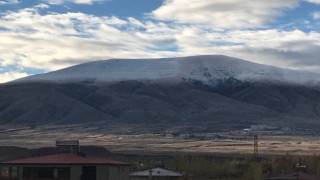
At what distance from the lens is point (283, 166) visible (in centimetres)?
10688

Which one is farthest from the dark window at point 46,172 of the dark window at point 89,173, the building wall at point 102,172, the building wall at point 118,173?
the building wall at point 118,173

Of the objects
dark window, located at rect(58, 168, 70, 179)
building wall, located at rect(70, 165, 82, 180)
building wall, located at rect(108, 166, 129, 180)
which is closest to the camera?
building wall, located at rect(70, 165, 82, 180)

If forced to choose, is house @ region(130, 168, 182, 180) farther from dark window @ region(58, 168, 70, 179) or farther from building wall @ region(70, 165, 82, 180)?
building wall @ region(70, 165, 82, 180)

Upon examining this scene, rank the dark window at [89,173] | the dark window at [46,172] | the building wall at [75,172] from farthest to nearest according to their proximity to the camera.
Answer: the dark window at [46,172]
the dark window at [89,173]
the building wall at [75,172]

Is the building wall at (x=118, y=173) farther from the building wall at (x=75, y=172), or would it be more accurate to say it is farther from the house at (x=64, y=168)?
the building wall at (x=75, y=172)

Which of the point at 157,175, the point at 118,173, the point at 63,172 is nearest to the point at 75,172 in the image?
the point at 63,172

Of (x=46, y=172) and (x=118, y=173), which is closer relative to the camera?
(x=46, y=172)

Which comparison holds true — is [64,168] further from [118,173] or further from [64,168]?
[118,173]

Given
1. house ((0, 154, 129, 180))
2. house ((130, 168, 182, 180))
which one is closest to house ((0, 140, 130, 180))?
house ((0, 154, 129, 180))

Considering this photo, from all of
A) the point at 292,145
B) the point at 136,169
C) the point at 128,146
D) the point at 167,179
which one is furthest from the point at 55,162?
the point at 292,145

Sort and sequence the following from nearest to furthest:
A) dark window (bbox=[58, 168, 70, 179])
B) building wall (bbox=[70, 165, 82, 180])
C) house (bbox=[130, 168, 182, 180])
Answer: building wall (bbox=[70, 165, 82, 180]) < dark window (bbox=[58, 168, 70, 179]) < house (bbox=[130, 168, 182, 180])

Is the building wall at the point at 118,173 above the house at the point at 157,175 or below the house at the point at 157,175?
above

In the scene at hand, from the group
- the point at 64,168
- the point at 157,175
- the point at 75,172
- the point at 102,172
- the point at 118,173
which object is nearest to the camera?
the point at 75,172

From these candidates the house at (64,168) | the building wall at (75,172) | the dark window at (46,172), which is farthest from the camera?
the dark window at (46,172)
